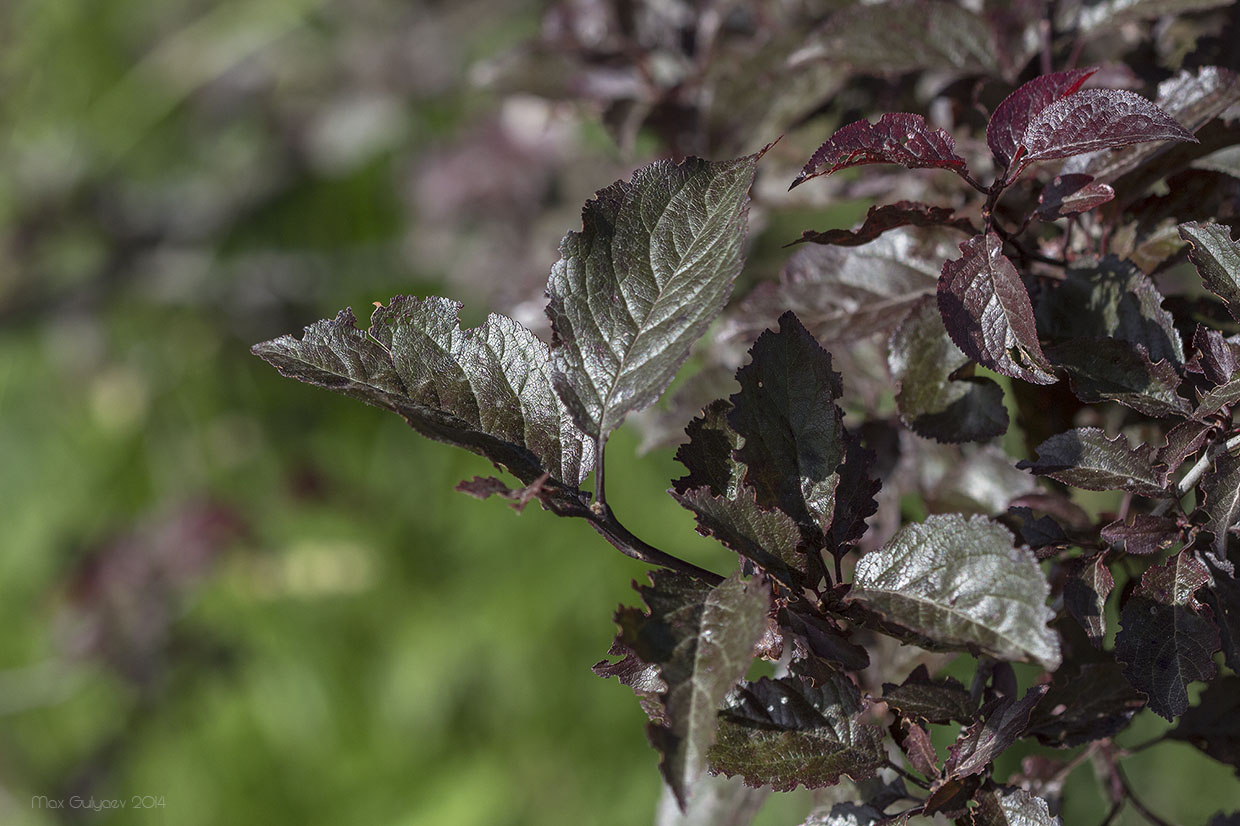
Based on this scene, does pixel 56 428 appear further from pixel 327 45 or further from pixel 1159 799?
pixel 1159 799

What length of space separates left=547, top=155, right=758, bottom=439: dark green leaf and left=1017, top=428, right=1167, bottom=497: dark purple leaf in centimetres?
22

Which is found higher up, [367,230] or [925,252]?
[367,230]

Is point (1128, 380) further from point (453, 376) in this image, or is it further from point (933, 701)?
point (453, 376)

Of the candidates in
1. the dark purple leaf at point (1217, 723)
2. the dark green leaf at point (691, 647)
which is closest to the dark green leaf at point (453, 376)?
the dark green leaf at point (691, 647)

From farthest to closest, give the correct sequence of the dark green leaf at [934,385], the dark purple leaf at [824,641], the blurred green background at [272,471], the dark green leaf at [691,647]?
the blurred green background at [272,471] → the dark green leaf at [934,385] → the dark purple leaf at [824,641] → the dark green leaf at [691,647]

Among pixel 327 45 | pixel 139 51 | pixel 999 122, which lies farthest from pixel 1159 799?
pixel 139 51

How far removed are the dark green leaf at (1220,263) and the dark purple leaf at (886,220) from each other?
0.47ft

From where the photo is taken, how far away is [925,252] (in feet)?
2.47

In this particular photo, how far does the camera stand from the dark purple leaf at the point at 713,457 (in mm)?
612

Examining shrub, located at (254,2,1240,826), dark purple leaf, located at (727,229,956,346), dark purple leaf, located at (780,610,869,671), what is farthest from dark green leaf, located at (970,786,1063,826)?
dark purple leaf, located at (727,229,956,346)

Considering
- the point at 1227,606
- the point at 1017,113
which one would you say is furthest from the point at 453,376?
the point at 1227,606

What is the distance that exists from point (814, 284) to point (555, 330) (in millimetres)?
272

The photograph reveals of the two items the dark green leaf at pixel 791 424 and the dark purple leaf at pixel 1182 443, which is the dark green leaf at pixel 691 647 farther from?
the dark purple leaf at pixel 1182 443

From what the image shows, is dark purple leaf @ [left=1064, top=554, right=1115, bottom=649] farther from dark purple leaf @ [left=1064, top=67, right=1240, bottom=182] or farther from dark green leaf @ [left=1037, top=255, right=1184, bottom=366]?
dark purple leaf @ [left=1064, top=67, right=1240, bottom=182]
